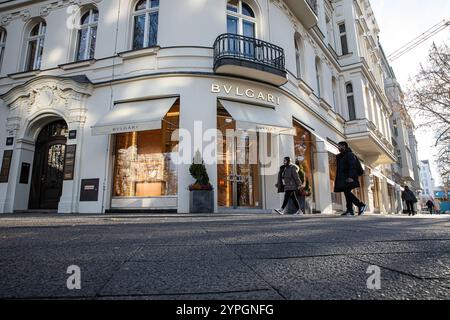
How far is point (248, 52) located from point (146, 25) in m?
4.06

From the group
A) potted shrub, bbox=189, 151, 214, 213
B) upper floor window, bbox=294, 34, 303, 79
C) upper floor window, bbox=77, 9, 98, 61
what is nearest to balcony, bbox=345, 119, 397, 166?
upper floor window, bbox=294, 34, 303, 79

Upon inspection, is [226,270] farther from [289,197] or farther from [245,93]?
[245,93]

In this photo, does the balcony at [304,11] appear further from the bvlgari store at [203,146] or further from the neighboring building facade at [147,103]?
the bvlgari store at [203,146]

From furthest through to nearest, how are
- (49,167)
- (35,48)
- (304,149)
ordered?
(304,149)
(35,48)
(49,167)

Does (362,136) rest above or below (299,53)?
below

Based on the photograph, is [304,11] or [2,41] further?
[2,41]

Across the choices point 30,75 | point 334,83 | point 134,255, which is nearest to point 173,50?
point 30,75

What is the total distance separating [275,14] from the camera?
1256 cm

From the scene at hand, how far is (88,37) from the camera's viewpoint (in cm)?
1216

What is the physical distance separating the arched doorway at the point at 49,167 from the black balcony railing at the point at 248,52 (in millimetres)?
6983

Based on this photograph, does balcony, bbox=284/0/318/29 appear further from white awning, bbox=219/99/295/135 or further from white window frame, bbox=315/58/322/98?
white awning, bbox=219/99/295/135

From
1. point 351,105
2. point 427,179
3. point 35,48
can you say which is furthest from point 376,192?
point 427,179

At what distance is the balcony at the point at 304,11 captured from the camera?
44.0ft
